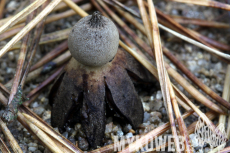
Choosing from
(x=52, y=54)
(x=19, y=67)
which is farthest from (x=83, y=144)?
(x=52, y=54)

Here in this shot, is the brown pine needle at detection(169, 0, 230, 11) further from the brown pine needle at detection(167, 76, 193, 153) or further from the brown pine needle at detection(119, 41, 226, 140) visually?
the brown pine needle at detection(167, 76, 193, 153)

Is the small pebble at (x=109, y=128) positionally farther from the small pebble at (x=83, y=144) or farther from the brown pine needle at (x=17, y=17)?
the brown pine needle at (x=17, y=17)

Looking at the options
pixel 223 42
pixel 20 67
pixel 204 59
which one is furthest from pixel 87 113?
pixel 223 42

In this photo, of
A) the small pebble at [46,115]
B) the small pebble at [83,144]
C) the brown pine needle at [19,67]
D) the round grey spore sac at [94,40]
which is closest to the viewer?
the round grey spore sac at [94,40]

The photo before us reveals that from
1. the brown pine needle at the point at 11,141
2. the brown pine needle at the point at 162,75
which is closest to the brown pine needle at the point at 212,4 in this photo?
the brown pine needle at the point at 162,75

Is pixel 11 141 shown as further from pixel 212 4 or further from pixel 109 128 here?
pixel 212 4

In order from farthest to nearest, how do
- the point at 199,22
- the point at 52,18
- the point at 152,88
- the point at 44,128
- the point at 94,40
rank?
the point at 199,22
the point at 52,18
the point at 152,88
the point at 44,128
the point at 94,40

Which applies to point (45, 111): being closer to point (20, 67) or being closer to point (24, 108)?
point (24, 108)

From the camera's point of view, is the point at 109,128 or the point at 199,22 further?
the point at 199,22
